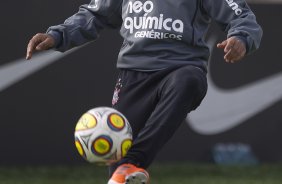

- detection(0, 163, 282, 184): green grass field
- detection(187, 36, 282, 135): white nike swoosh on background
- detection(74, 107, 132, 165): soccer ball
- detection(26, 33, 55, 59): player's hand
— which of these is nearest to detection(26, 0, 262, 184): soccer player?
detection(26, 33, 55, 59): player's hand

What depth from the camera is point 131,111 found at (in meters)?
5.64

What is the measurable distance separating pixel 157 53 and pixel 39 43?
0.74 m

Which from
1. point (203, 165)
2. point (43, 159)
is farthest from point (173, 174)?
point (43, 159)

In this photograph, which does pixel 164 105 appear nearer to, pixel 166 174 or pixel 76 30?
pixel 76 30

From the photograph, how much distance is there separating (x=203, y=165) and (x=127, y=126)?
14.2 feet

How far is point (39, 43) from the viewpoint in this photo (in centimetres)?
558

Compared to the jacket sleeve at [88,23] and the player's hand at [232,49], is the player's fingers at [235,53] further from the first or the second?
the jacket sleeve at [88,23]

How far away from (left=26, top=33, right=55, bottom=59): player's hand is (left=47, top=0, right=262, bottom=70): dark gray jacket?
0.09 m

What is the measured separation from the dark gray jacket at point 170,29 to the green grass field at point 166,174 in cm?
258

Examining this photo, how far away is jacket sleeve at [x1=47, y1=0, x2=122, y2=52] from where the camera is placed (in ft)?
19.1

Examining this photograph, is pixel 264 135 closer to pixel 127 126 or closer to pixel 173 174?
pixel 173 174

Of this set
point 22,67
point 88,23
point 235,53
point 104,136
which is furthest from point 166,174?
point 235,53

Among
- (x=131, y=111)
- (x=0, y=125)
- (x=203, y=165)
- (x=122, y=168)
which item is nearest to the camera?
(x=122, y=168)

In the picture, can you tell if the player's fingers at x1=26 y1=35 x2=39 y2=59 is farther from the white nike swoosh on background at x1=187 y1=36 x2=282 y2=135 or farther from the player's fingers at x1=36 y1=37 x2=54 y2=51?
the white nike swoosh on background at x1=187 y1=36 x2=282 y2=135
